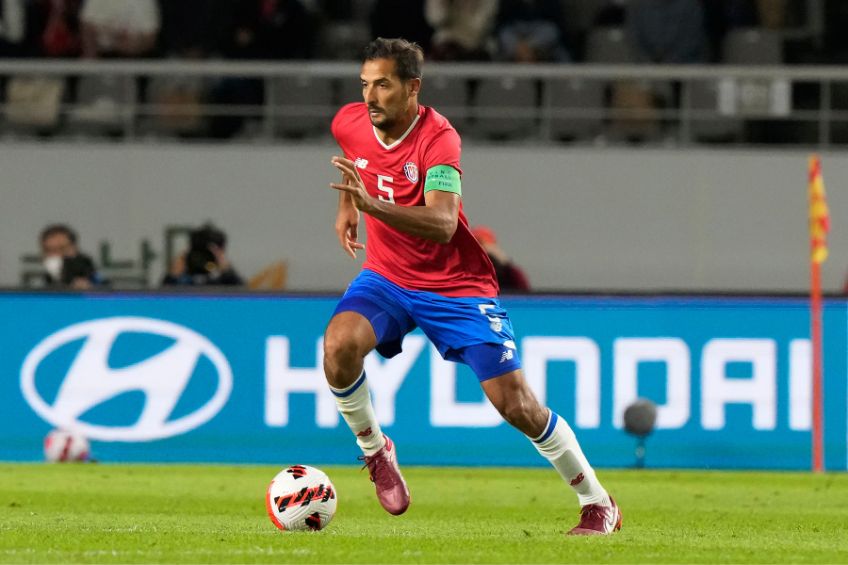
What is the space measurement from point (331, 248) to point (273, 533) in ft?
34.4

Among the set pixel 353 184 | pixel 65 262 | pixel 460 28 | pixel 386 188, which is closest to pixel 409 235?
pixel 386 188

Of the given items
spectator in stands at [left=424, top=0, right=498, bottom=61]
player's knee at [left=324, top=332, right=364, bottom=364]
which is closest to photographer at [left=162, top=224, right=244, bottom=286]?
spectator in stands at [left=424, top=0, right=498, bottom=61]

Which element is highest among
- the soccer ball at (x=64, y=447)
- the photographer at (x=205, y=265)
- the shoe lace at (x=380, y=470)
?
the shoe lace at (x=380, y=470)

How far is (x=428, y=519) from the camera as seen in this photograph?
31.1 ft

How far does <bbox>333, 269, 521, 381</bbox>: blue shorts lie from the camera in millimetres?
7969

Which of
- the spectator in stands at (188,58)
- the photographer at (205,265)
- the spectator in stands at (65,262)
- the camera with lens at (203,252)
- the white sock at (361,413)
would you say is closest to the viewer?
the white sock at (361,413)

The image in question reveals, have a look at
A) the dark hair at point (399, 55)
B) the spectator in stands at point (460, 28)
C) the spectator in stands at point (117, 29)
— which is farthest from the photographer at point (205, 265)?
the dark hair at point (399, 55)

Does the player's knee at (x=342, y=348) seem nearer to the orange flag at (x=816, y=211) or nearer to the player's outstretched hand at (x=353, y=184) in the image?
the player's outstretched hand at (x=353, y=184)

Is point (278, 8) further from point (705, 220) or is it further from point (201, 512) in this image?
point (201, 512)

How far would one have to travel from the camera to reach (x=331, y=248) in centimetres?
1836

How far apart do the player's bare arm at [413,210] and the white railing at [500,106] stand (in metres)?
10.3

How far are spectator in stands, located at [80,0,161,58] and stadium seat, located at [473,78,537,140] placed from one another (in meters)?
3.54

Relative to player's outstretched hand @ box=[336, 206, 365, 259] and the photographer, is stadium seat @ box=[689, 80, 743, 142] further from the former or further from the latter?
player's outstretched hand @ box=[336, 206, 365, 259]

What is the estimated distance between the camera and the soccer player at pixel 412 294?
7.88 metres
